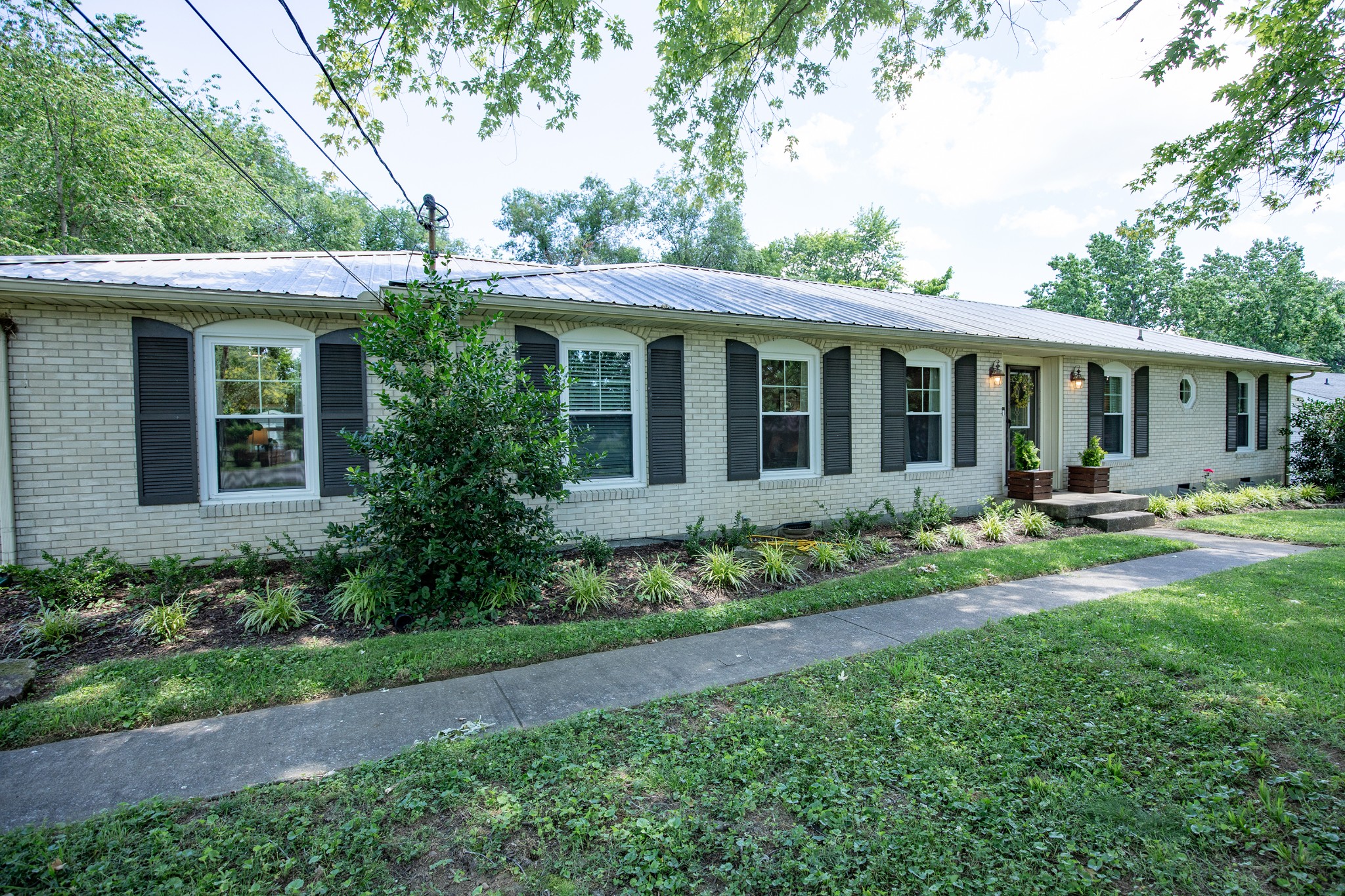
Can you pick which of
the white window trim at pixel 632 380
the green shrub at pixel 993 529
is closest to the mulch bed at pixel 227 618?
the white window trim at pixel 632 380

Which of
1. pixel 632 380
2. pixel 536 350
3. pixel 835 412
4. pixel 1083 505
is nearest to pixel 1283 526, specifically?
pixel 1083 505

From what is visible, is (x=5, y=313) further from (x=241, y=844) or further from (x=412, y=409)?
(x=241, y=844)

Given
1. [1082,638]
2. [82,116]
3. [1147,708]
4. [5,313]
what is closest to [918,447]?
[1082,638]

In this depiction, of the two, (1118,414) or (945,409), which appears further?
(1118,414)

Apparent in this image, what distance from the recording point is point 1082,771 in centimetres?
279

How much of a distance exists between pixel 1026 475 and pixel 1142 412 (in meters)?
4.19

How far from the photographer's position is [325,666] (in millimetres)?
4172

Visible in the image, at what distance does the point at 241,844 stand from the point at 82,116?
739 inches

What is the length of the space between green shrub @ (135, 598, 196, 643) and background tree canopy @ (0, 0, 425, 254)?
1028 centimetres

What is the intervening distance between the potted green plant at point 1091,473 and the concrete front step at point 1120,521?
99 centimetres

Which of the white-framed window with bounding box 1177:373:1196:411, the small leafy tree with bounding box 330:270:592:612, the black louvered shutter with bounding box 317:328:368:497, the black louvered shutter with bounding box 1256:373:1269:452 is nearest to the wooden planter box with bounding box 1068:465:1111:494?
the white-framed window with bounding box 1177:373:1196:411

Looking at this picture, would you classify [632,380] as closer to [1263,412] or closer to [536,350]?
[536,350]

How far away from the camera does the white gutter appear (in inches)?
218

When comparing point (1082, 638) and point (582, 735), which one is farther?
point (1082, 638)
